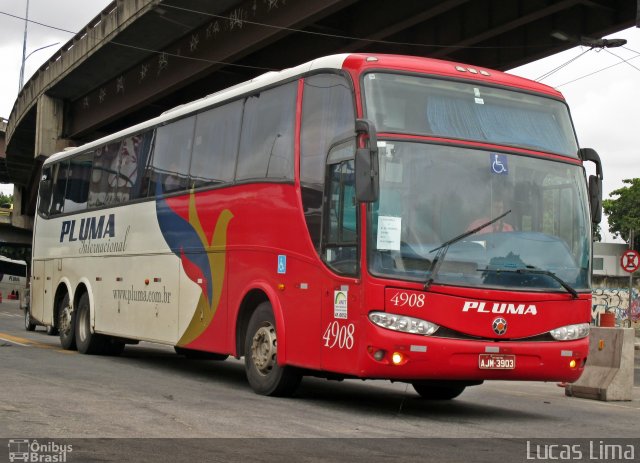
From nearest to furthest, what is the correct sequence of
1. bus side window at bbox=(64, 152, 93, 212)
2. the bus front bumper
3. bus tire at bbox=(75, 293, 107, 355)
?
1. the bus front bumper
2. bus tire at bbox=(75, 293, 107, 355)
3. bus side window at bbox=(64, 152, 93, 212)

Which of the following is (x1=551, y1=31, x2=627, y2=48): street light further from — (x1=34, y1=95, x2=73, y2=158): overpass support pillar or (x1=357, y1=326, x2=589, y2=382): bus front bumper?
(x1=34, y1=95, x2=73, y2=158): overpass support pillar

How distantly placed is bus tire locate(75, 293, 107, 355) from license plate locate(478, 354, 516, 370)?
31.3ft

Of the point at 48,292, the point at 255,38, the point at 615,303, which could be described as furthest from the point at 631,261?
the point at 615,303

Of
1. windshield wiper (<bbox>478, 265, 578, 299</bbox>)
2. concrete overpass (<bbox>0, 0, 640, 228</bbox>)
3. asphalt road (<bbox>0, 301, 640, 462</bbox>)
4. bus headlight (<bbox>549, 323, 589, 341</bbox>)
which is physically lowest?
asphalt road (<bbox>0, 301, 640, 462</bbox>)

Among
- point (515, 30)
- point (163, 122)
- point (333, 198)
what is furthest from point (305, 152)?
point (515, 30)

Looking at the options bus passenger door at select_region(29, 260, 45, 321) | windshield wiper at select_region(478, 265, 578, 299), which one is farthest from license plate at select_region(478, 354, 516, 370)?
bus passenger door at select_region(29, 260, 45, 321)

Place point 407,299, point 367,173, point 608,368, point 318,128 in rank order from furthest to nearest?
1. point 608,368
2. point 318,128
3. point 407,299
4. point 367,173

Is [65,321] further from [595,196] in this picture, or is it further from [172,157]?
[595,196]

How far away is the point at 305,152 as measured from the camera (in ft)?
35.8

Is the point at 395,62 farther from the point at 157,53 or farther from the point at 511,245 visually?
the point at 157,53

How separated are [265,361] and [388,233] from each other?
8.37ft

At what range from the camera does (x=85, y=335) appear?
18000 mm

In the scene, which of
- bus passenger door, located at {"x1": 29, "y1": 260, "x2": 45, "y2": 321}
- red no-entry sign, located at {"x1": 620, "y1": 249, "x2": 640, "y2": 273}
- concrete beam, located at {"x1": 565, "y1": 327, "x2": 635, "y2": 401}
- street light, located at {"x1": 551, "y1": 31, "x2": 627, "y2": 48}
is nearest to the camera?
concrete beam, located at {"x1": 565, "y1": 327, "x2": 635, "y2": 401}

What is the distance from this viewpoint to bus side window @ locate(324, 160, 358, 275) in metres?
9.94
